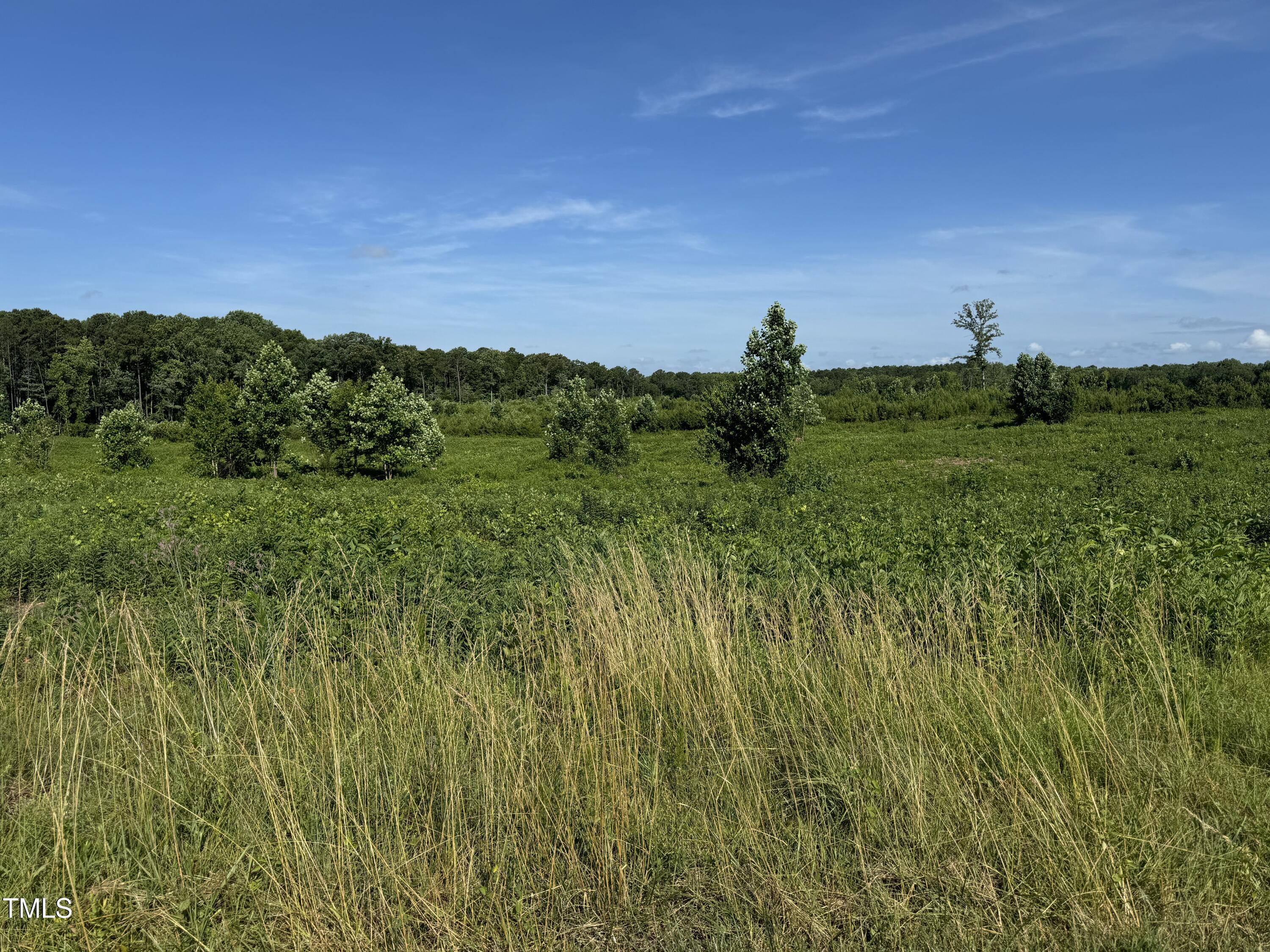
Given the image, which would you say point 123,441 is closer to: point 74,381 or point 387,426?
point 387,426

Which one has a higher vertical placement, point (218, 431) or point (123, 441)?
point (218, 431)

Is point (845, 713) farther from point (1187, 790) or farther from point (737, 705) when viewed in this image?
point (1187, 790)

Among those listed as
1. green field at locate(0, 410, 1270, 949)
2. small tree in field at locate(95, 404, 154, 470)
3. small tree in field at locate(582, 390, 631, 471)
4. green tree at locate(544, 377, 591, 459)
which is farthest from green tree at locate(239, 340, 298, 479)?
green field at locate(0, 410, 1270, 949)

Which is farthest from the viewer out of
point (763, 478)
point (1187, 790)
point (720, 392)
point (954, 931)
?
point (720, 392)

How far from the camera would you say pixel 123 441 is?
3012cm

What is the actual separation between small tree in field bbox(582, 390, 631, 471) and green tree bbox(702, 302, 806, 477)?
6207mm

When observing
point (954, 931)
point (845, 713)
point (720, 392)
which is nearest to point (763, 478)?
point (720, 392)

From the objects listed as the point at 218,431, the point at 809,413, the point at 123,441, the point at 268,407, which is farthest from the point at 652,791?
the point at 809,413

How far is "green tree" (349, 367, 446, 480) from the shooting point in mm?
25328

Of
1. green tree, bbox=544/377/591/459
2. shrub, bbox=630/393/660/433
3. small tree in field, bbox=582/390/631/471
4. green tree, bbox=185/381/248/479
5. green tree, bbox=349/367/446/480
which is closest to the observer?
green tree, bbox=349/367/446/480

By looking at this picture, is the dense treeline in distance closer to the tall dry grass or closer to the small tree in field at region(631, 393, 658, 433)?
the small tree in field at region(631, 393, 658, 433)

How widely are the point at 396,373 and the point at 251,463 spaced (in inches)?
1965

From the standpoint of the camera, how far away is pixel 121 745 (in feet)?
11.5

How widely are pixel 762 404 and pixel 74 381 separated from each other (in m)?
66.1
